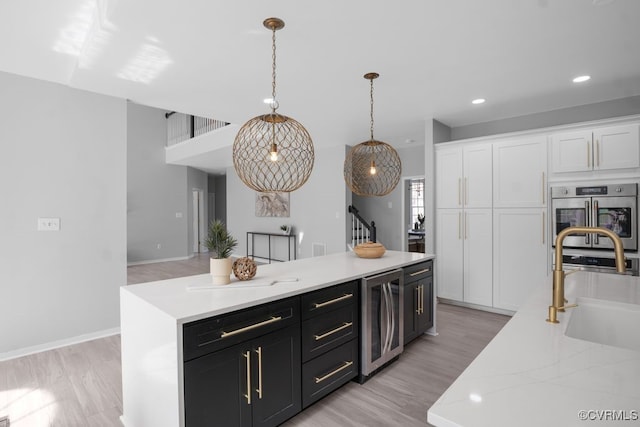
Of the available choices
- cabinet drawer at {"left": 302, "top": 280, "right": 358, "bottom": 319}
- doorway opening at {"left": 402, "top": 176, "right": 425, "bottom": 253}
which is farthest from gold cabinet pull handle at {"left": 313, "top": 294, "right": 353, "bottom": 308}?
doorway opening at {"left": 402, "top": 176, "right": 425, "bottom": 253}

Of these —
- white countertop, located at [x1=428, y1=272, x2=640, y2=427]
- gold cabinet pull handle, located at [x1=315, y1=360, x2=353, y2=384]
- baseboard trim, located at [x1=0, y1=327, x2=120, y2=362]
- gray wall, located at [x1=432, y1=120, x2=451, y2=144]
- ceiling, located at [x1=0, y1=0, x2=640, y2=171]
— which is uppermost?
ceiling, located at [x1=0, y1=0, x2=640, y2=171]

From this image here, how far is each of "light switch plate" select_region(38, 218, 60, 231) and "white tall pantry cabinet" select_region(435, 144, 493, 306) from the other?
4419mm

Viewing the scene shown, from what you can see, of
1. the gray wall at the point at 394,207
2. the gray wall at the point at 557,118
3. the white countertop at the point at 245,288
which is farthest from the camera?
the gray wall at the point at 394,207

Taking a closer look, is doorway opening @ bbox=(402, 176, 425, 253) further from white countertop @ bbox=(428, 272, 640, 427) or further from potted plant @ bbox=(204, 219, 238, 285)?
white countertop @ bbox=(428, 272, 640, 427)

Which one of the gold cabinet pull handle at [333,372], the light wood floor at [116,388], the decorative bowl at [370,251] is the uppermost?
the decorative bowl at [370,251]

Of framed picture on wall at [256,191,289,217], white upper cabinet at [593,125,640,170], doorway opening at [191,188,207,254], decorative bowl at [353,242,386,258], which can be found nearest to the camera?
decorative bowl at [353,242,386,258]

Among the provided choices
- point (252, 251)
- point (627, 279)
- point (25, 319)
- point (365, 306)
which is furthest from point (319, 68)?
point (252, 251)

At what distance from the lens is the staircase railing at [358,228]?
635cm

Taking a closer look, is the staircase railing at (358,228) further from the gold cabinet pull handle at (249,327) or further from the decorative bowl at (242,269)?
the gold cabinet pull handle at (249,327)

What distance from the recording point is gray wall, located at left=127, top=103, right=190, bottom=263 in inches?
319

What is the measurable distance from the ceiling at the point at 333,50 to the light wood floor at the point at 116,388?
2530mm

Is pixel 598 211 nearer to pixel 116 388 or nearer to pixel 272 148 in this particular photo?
pixel 272 148

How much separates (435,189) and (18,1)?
4.47 m

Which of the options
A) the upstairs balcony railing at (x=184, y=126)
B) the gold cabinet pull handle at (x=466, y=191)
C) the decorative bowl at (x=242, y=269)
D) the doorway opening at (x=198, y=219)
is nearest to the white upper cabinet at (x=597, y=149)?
the gold cabinet pull handle at (x=466, y=191)
